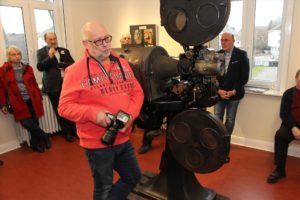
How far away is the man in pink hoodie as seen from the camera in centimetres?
145

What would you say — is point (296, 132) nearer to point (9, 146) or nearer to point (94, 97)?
point (94, 97)

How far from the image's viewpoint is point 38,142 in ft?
11.4

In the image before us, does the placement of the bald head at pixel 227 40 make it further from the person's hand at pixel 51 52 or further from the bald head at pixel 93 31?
the person's hand at pixel 51 52

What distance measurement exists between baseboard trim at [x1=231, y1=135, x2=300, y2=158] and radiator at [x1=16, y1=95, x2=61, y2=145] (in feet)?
8.15

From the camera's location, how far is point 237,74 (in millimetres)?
2986

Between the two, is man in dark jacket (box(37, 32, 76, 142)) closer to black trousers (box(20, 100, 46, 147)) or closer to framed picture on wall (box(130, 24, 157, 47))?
black trousers (box(20, 100, 46, 147))

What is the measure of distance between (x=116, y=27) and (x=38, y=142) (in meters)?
2.13

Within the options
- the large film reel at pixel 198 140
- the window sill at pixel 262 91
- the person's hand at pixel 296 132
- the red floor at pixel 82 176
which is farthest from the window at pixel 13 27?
the person's hand at pixel 296 132

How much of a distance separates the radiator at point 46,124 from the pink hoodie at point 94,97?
2.39 metres

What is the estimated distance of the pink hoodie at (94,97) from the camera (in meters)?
1.45

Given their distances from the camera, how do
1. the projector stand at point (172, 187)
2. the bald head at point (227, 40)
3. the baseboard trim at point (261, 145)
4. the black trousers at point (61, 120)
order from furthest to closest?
the black trousers at point (61, 120)
the baseboard trim at point (261, 145)
the bald head at point (227, 40)
the projector stand at point (172, 187)

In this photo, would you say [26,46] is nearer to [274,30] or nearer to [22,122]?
[22,122]

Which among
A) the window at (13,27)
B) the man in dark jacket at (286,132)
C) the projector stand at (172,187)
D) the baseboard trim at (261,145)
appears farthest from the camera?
the window at (13,27)

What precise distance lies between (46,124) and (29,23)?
1416mm
